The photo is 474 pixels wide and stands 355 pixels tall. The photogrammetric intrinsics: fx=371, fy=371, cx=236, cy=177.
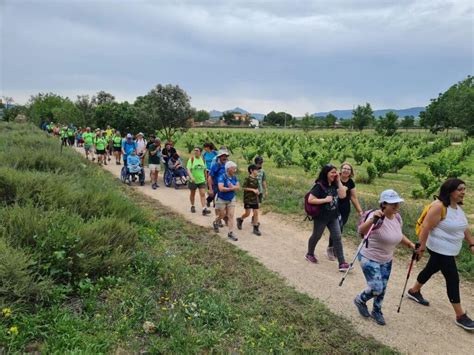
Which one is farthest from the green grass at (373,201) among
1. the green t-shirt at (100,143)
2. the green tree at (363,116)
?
the green tree at (363,116)

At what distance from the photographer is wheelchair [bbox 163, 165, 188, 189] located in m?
12.0

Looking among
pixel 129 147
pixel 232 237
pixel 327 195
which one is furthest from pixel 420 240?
pixel 129 147

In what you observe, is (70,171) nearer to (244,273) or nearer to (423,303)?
(244,273)

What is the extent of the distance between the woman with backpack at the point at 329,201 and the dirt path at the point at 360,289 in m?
→ 0.44

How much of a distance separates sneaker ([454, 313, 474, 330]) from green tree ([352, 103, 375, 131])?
6953 centimetres

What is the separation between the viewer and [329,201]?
528 centimetres

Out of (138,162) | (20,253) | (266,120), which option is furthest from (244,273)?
(266,120)

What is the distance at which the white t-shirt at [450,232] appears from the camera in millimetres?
4109

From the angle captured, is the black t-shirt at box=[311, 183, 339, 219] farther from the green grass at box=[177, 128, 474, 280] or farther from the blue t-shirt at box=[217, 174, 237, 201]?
the green grass at box=[177, 128, 474, 280]

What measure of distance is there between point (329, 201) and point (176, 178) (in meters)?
7.54

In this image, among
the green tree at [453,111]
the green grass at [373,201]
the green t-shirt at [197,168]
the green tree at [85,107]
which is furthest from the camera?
the green tree at [453,111]

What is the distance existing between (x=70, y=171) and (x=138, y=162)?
A: 341 cm

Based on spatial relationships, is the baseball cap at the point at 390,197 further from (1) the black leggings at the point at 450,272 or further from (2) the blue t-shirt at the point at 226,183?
(2) the blue t-shirt at the point at 226,183

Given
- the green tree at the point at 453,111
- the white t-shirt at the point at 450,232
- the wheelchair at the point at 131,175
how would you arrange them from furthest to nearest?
the green tree at the point at 453,111 < the wheelchair at the point at 131,175 < the white t-shirt at the point at 450,232
